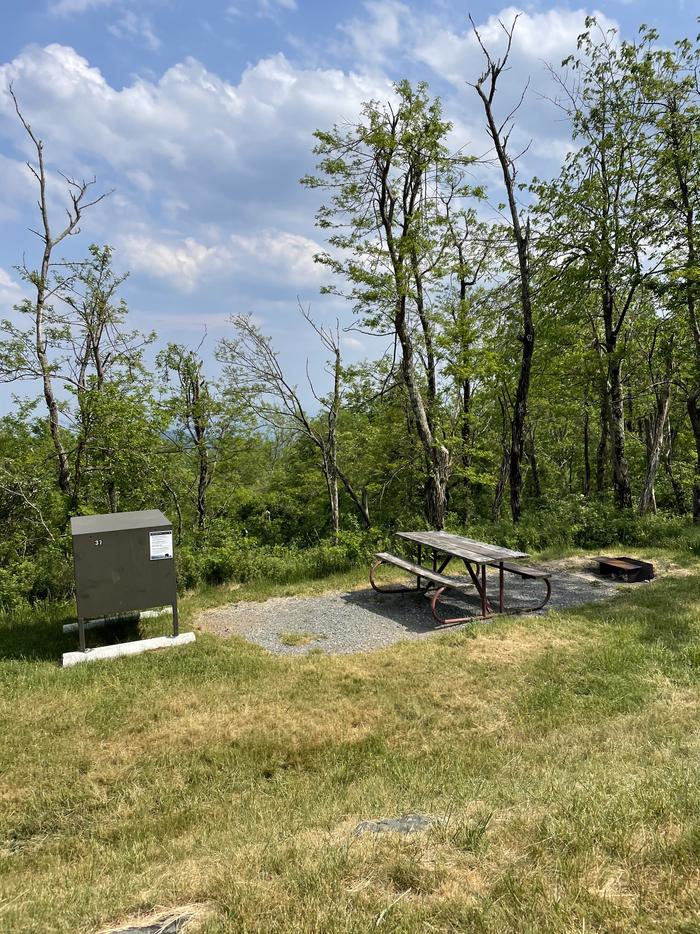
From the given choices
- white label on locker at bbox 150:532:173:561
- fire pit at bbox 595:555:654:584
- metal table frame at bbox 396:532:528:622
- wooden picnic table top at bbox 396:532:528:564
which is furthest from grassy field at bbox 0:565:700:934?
fire pit at bbox 595:555:654:584

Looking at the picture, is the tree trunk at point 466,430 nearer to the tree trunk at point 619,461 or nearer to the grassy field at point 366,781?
the tree trunk at point 619,461

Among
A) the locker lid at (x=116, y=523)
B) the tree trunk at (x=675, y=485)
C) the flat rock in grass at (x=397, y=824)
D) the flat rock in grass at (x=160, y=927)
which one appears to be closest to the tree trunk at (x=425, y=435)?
the locker lid at (x=116, y=523)

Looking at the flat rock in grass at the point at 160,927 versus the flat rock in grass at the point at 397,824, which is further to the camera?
the flat rock in grass at the point at 397,824

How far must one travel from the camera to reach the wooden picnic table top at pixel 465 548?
6.29 m

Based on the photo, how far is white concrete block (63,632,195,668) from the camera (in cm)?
541

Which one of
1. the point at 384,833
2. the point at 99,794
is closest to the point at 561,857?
the point at 384,833

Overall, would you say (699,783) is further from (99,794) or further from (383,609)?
(383,609)

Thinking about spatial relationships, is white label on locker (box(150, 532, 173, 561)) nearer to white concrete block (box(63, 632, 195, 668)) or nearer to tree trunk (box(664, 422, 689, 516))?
white concrete block (box(63, 632, 195, 668))

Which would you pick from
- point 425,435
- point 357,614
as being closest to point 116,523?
point 357,614

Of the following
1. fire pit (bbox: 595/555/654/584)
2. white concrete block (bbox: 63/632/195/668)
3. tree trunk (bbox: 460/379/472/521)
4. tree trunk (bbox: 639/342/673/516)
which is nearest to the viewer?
white concrete block (bbox: 63/632/195/668)

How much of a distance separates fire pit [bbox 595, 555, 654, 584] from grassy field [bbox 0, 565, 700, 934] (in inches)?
66.4

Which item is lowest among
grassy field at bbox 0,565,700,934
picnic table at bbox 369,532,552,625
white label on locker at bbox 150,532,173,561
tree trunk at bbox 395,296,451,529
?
grassy field at bbox 0,565,700,934

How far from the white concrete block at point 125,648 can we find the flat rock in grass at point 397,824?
3.78 m

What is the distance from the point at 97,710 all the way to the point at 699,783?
406cm
